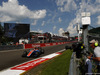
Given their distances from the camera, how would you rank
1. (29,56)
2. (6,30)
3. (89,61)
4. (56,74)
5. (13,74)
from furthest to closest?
(6,30) < (29,56) < (13,74) < (56,74) < (89,61)

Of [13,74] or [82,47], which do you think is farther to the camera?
[13,74]

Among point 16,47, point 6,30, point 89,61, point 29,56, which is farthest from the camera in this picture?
point 6,30

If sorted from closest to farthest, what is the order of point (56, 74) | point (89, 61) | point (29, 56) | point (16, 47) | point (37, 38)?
1. point (89, 61)
2. point (56, 74)
3. point (29, 56)
4. point (16, 47)
5. point (37, 38)

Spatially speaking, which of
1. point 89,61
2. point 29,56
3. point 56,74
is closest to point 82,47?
point 89,61

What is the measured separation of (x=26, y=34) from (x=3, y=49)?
1240 inches

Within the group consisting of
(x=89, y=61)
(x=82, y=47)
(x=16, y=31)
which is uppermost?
(x=16, y=31)

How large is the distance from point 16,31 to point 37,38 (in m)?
9.62

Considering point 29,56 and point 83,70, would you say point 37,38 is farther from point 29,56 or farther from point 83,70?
point 83,70

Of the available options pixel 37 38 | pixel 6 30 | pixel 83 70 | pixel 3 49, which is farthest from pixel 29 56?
pixel 37 38

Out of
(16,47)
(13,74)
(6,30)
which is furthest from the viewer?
(6,30)

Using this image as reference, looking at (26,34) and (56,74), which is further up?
(26,34)

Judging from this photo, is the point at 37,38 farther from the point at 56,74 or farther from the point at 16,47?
the point at 56,74

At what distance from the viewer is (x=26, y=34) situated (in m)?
48.4

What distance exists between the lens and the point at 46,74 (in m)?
4.66
